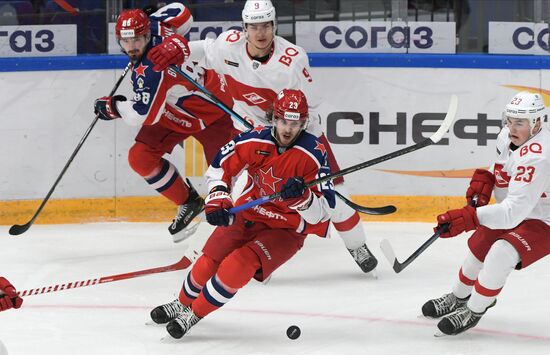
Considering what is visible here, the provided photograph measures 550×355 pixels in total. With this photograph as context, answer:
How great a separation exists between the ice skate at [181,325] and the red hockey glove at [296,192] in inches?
20.7

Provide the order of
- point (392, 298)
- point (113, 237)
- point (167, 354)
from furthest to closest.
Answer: point (113, 237), point (392, 298), point (167, 354)

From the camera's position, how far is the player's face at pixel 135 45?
5.20 m

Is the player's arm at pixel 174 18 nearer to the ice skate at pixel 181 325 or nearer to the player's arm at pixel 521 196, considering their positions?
the ice skate at pixel 181 325

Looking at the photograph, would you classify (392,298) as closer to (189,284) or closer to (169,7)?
(189,284)

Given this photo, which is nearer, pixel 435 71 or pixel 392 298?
pixel 392 298

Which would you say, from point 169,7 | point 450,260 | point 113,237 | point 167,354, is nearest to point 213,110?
point 169,7

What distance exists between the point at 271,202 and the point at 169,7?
189 cm

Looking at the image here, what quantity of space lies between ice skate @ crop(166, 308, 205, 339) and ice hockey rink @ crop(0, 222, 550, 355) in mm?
45

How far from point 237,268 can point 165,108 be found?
181 centimetres

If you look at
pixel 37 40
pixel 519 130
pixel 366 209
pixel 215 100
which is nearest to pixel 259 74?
pixel 215 100

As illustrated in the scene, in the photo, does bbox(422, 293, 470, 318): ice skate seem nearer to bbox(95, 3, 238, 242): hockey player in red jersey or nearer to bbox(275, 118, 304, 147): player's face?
bbox(275, 118, 304, 147): player's face

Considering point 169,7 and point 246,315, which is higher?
point 169,7

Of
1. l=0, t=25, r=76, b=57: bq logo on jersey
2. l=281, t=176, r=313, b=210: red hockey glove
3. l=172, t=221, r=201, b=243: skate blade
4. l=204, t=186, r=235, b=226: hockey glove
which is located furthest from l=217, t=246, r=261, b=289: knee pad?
l=0, t=25, r=76, b=57: bq logo on jersey

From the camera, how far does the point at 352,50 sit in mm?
6219
